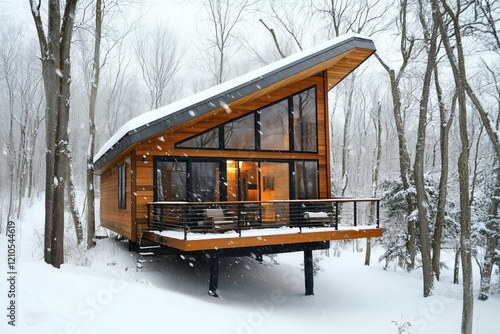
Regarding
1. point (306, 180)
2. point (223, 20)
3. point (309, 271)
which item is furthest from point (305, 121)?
point (223, 20)

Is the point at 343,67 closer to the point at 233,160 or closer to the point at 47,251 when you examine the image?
the point at 233,160

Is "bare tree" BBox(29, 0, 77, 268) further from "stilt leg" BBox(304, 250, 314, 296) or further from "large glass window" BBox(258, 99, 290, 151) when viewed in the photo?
"stilt leg" BBox(304, 250, 314, 296)

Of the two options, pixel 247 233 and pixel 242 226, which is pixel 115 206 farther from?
pixel 247 233

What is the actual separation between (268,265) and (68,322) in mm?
9114

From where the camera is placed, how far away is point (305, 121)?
1169cm

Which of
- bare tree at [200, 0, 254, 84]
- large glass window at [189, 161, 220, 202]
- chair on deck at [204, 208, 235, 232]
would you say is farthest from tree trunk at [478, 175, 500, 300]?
bare tree at [200, 0, 254, 84]

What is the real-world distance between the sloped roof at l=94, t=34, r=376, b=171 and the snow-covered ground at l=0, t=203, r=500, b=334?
9.85ft

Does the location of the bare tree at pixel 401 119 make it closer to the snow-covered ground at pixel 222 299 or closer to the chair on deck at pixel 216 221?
the snow-covered ground at pixel 222 299

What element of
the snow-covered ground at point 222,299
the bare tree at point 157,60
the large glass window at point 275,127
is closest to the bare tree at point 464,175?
the snow-covered ground at point 222,299

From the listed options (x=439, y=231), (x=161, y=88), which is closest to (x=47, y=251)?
(x=439, y=231)

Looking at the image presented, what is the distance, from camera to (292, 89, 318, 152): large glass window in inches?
454

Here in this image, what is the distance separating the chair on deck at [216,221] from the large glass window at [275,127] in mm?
2577

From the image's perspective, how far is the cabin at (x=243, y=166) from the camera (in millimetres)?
9133

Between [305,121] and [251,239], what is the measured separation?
4451 mm
